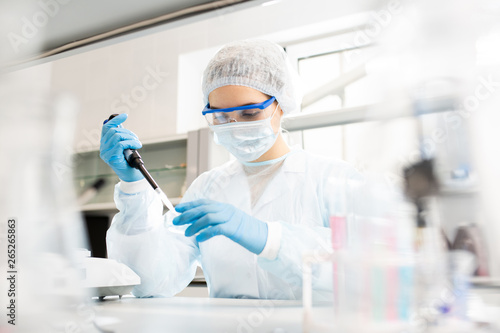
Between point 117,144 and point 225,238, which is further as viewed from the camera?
point 225,238

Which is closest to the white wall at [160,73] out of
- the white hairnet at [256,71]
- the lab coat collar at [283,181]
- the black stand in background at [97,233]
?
the black stand in background at [97,233]

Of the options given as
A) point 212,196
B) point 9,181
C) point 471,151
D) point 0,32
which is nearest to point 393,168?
point 471,151

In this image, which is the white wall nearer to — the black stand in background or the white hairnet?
the black stand in background

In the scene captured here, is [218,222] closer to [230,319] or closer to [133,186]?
[230,319]

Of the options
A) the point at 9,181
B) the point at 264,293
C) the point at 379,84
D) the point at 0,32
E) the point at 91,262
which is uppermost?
the point at 0,32

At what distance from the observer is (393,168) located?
1.33 feet

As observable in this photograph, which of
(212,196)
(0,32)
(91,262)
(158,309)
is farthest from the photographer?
(212,196)

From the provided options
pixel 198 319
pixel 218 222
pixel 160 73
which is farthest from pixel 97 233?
pixel 198 319

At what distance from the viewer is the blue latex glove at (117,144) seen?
964 millimetres

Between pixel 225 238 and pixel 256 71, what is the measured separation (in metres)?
0.49

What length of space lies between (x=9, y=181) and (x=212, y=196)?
81cm

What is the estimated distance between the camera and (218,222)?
75 cm

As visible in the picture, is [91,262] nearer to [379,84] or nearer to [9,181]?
[9,181]

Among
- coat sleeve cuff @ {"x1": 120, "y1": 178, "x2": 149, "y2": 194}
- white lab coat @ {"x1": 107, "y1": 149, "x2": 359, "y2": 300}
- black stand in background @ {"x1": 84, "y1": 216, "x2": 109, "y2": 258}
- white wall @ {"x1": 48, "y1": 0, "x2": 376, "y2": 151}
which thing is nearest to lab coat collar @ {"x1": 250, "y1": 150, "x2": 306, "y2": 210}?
white lab coat @ {"x1": 107, "y1": 149, "x2": 359, "y2": 300}
